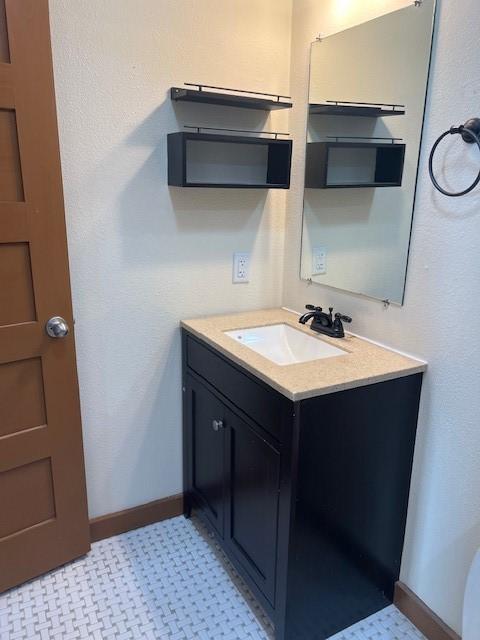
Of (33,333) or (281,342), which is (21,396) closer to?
(33,333)

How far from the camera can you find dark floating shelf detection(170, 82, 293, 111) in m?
1.75

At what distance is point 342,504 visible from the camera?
1.55 m

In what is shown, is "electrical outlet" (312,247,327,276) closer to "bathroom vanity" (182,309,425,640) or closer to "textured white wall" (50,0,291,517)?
"textured white wall" (50,0,291,517)

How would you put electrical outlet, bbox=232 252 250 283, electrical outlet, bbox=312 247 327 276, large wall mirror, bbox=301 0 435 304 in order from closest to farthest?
large wall mirror, bbox=301 0 435 304, electrical outlet, bbox=312 247 327 276, electrical outlet, bbox=232 252 250 283

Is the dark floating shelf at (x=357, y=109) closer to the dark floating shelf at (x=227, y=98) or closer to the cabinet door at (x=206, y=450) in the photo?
the dark floating shelf at (x=227, y=98)

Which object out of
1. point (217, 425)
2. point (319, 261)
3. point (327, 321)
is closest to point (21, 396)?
point (217, 425)

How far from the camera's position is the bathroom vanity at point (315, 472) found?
144cm

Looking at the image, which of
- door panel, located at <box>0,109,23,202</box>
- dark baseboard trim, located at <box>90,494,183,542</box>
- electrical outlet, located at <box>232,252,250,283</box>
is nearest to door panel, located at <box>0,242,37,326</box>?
door panel, located at <box>0,109,23,202</box>

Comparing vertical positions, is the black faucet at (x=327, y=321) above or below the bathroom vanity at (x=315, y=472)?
above

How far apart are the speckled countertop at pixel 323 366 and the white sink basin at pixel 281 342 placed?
0.03 meters

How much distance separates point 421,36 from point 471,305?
819mm

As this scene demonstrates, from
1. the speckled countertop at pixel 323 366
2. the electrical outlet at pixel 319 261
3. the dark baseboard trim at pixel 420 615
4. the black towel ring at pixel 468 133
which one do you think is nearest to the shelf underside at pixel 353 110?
the black towel ring at pixel 468 133

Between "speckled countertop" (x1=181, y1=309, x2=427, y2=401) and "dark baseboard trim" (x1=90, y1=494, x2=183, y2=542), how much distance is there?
0.84 metres

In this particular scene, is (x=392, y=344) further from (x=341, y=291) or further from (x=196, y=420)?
(x=196, y=420)
